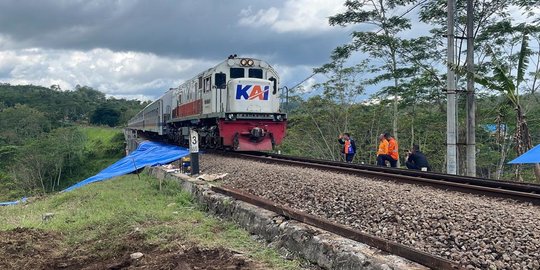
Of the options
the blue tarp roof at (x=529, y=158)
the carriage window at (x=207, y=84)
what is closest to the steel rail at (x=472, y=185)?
the blue tarp roof at (x=529, y=158)

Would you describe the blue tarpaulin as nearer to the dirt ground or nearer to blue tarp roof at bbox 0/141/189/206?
blue tarp roof at bbox 0/141/189/206

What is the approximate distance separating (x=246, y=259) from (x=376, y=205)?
1.89 m

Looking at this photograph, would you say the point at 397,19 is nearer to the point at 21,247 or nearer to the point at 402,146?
the point at 402,146

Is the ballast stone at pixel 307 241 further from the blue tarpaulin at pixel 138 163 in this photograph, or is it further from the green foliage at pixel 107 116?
the green foliage at pixel 107 116

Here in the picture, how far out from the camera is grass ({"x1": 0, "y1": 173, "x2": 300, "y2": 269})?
230 inches

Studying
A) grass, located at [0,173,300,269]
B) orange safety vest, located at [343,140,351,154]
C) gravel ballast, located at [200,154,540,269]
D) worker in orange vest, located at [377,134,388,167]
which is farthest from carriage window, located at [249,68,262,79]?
gravel ballast, located at [200,154,540,269]

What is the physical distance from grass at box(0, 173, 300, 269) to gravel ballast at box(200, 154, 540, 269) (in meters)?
1.05

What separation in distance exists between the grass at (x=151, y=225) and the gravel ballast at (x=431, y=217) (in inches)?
41.3

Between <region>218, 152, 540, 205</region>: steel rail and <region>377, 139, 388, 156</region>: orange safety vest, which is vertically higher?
<region>377, 139, 388, 156</region>: orange safety vest

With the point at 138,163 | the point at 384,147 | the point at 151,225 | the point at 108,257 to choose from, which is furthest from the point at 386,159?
the point at 108,257

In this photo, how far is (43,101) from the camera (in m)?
114

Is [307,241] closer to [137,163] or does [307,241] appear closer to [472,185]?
[472,185]

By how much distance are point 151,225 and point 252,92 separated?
376 inches

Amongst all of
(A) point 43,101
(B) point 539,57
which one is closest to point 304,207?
(B) point 539,57
